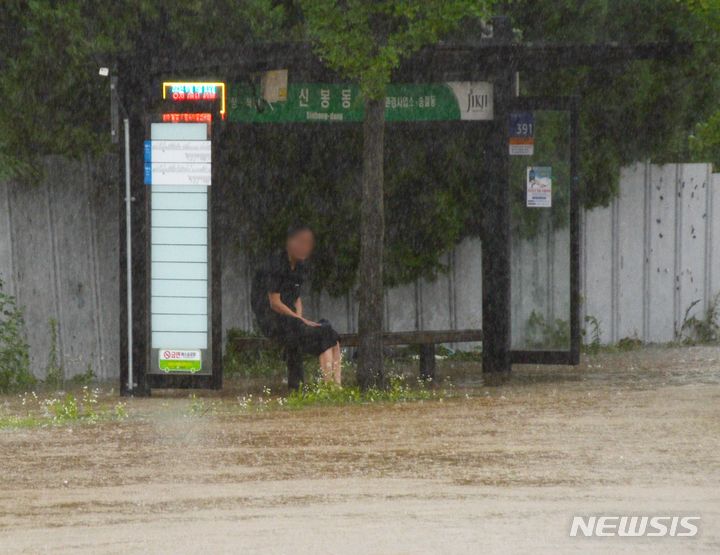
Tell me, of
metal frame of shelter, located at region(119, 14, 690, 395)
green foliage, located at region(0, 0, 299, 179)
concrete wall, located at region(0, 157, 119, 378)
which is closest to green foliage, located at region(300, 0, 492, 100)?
metal frame of shelter, located at region(119, 14, 690, 395)

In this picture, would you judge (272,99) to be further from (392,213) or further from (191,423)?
(191,423)

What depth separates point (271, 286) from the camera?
12531 mm

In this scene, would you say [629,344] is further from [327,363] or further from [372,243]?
[372,243]

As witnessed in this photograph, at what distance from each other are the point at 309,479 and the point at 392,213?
767 centimetres

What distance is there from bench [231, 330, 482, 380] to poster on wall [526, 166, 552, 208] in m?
1.33

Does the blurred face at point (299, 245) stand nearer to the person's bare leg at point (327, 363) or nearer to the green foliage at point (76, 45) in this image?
the person's bare leg at point (327, 363)

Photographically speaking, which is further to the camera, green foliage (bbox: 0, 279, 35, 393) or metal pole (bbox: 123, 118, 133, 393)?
green foliage (bbox: 0, 279, 35, 393)

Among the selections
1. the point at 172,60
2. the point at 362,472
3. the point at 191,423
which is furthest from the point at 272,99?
the point at 362,472

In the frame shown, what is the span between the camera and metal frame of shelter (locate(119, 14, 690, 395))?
40.3ft

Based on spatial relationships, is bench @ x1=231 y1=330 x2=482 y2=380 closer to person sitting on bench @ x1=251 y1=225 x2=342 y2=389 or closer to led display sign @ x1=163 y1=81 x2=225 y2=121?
person sitting on bench @ x1=251 y1=225 x2=342 y2=389

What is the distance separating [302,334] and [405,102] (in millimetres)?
2619

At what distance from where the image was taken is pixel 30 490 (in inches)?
311

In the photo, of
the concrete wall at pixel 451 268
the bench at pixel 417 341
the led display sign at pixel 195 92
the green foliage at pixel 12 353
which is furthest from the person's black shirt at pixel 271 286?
the concrete wall at pixel 451 268

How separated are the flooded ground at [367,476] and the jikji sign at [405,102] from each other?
3.15m
